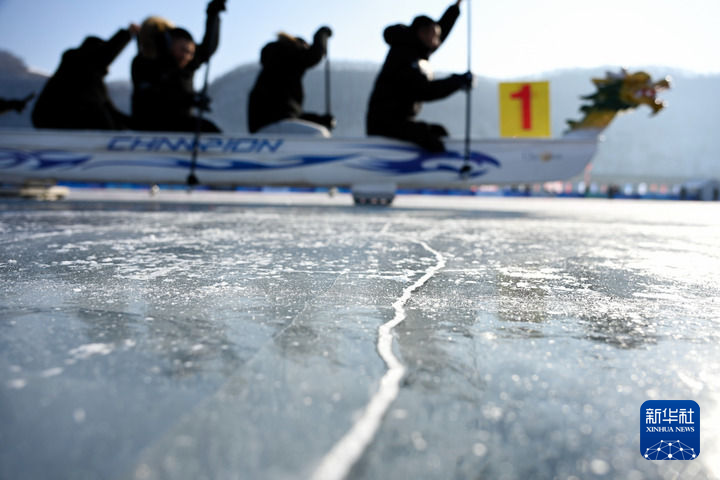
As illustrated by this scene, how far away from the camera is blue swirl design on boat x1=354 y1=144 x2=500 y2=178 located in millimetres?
4910

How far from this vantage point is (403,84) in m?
4.77

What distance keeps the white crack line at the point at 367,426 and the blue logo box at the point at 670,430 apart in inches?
8.1

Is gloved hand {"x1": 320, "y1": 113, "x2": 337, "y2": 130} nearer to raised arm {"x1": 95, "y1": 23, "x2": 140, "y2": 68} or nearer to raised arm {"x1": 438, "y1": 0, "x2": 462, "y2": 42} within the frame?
raised arm {"x1": 438, "y1": 0, "x2": 462, "y2": 42}

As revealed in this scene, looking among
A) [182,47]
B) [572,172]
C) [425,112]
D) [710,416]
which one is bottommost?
[710,416]

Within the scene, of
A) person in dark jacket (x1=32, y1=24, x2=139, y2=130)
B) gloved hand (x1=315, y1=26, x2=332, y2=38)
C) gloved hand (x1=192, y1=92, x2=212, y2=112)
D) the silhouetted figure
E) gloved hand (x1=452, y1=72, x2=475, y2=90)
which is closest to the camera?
gloved hand (x1=452, y1=72, x2=475, y2=90)

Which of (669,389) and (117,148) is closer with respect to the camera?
(669,389)

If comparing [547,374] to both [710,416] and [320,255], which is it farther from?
[320,255]

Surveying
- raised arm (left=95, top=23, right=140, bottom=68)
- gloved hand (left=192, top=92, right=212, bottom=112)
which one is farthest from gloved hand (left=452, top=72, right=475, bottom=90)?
raised arm (left=95, top=23, right=140, bottom=68)

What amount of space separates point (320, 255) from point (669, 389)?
3.40 ft

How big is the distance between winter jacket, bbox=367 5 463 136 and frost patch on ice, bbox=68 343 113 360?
4.52 meters

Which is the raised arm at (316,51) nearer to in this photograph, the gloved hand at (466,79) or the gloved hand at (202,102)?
the gloved hand at (202,102)

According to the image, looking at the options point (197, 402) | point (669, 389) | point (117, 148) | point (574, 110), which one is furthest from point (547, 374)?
point (574, 110)

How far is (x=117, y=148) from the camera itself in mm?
5035

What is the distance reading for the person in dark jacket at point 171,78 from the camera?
5047mm
